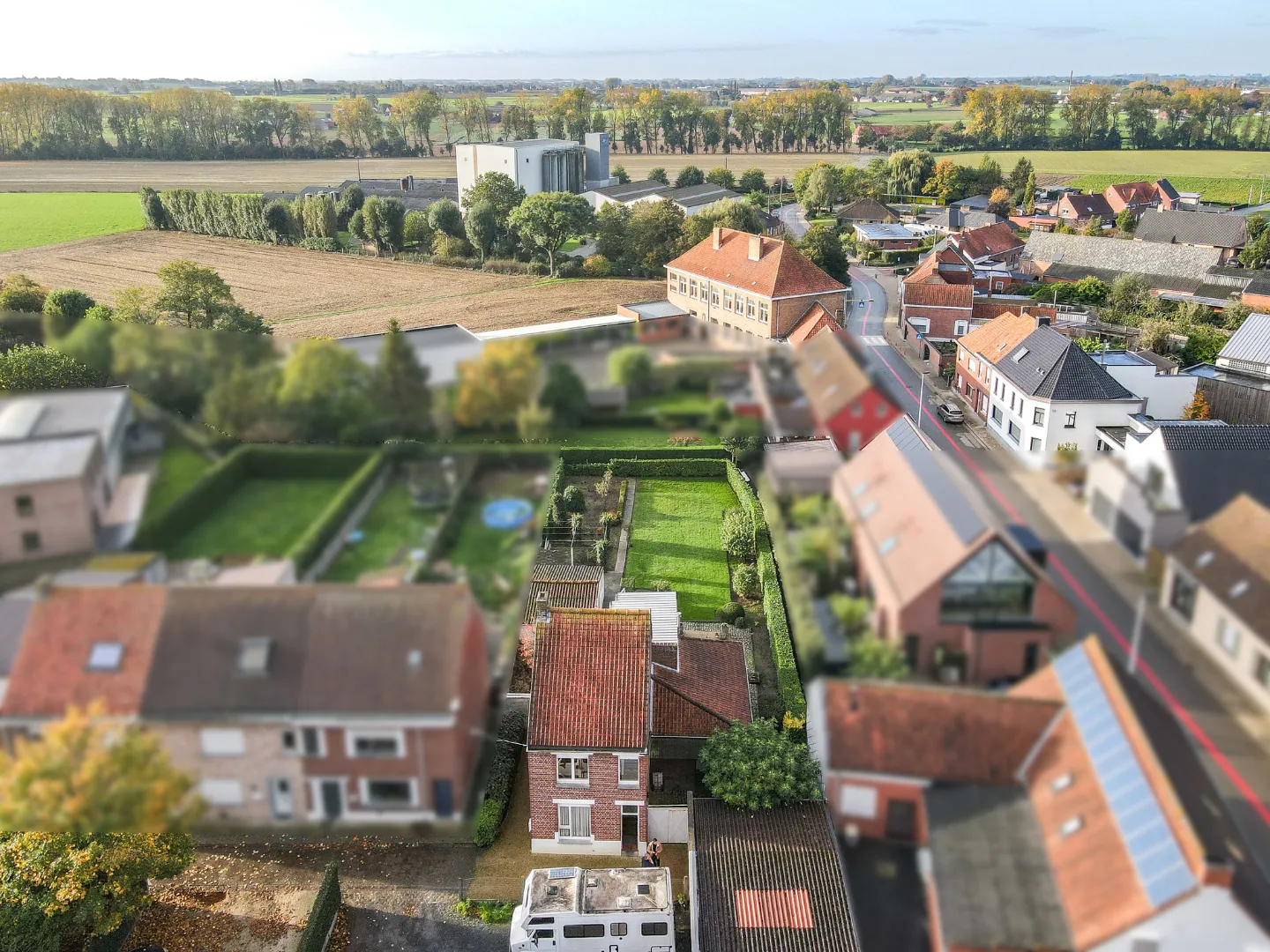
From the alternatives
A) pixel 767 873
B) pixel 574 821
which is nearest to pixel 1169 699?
pixel 767 873

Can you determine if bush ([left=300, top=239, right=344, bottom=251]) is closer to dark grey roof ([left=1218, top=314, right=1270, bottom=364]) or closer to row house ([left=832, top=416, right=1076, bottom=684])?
dark grey roof ([left=1218, top=314, right=1270, bottom=364])

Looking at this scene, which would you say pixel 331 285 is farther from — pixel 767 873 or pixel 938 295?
pixel 767 873

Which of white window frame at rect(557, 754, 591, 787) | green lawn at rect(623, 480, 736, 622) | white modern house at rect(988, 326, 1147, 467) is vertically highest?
white modern house at rect(988, 326, 1147, 467)

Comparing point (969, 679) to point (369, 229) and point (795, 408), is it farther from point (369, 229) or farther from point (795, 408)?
point (369, 229)

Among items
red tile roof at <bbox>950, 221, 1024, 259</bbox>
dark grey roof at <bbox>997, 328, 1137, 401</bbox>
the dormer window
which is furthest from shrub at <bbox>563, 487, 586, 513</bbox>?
red tile roof at <bbox>950, 221, 1024, 259</bbox>

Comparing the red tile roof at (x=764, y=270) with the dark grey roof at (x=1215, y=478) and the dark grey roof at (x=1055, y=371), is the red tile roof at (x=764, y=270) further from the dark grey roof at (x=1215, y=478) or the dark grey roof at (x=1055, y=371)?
the dark grey roof at (x=1215, y=478)

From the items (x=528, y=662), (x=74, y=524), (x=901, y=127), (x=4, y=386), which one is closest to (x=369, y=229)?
(x=4, y=386)

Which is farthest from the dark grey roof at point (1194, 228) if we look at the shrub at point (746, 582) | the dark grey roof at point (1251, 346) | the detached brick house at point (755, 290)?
the shrub at point (746, 582)
